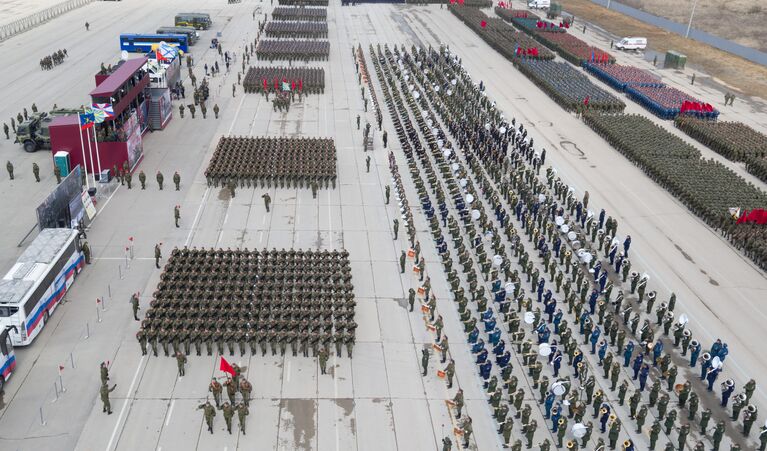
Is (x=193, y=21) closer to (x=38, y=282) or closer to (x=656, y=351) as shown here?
(x=38, y=282)

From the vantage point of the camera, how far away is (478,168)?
3781cm

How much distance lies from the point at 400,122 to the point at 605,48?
38562mm

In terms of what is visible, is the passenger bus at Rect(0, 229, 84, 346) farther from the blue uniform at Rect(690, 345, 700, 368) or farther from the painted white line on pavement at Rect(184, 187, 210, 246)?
the blue uniform at Rect(690, 345, 700, 368)

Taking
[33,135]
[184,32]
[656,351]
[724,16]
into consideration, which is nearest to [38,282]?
[33,135]

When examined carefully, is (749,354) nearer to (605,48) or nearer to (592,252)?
(592,252)

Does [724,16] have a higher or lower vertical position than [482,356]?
higher

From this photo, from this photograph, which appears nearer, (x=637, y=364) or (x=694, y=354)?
(x=637, y=364)

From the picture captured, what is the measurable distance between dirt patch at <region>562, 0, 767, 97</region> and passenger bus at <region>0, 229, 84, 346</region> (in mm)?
55885

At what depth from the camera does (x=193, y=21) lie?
7512cm

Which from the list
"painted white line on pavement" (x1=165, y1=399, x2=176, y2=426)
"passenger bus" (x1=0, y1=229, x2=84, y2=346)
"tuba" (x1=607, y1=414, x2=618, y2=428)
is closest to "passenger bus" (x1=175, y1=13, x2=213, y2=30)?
"passenger bus" (x1=0, y1=229, x2=84, y2=346)

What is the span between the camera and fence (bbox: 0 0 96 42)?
235ft

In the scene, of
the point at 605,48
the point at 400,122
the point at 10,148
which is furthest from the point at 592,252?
the point at 605,48

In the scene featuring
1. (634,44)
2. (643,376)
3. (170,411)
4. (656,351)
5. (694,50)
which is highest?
(634,44)

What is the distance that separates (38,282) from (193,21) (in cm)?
5788
